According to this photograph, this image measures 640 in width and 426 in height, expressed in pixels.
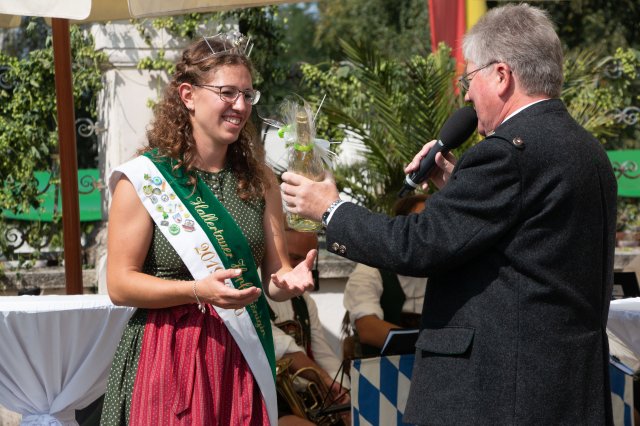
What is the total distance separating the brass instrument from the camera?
3955 millimetres

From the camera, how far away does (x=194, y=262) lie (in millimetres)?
2637

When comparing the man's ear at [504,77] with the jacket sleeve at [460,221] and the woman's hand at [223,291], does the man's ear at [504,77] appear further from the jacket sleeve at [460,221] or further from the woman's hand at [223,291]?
the woman's hand at [223,291]

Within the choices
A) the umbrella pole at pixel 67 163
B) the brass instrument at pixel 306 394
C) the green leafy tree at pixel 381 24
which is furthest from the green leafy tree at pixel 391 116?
the green leafy tree at pixel 381 24

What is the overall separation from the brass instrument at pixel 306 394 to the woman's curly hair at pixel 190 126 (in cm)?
130

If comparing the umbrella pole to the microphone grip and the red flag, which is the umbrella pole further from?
the red flag

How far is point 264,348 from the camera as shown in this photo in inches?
108

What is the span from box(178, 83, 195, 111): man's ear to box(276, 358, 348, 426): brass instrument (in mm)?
1473

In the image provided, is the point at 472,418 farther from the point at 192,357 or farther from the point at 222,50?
the point at 222,50

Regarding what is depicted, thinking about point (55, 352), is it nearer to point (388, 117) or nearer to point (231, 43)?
point (231, 43)

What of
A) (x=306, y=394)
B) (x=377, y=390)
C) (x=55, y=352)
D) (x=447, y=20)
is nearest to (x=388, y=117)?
(x=447, y=20)

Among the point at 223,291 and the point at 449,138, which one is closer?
the point at 223,291

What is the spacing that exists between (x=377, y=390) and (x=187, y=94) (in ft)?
4.04

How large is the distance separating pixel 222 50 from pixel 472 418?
1250mm

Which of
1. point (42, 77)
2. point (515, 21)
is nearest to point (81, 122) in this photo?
point (42, 77)
